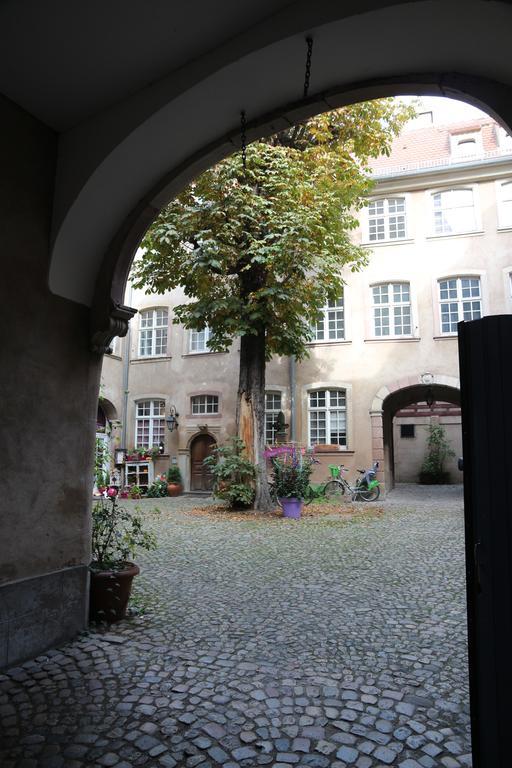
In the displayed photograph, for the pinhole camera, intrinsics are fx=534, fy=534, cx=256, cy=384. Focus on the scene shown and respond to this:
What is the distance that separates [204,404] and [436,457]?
11.4 metres

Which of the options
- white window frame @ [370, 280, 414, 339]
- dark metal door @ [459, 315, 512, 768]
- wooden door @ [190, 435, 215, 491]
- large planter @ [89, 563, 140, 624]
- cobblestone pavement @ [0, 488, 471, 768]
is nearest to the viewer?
dark metal door @ [459, 315, 512, 768]

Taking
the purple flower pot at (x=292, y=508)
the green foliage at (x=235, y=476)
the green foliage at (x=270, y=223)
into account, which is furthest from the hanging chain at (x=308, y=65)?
the green foliage at (x=235, y=476)

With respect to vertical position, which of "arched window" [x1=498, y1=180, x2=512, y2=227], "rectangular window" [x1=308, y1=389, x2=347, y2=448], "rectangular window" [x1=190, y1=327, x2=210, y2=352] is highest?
"arched window" [x1=498, y1=180, x2=512, y2=227]

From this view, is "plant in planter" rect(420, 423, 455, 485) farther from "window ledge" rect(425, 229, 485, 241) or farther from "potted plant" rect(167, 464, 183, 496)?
"potted plant" rect(167, 464, 183, 496)

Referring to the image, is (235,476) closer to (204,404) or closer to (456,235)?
(204,404)

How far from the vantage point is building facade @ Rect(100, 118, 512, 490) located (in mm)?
15188

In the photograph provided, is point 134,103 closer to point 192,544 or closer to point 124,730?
point 124,730

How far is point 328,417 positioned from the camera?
16.1 m

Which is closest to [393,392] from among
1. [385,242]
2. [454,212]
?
[385,242]

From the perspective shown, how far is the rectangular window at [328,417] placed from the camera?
52.4ft

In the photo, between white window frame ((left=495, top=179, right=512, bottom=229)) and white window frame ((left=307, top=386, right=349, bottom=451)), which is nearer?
white window frame ((left=495, top=179, right=512, bottom=229))

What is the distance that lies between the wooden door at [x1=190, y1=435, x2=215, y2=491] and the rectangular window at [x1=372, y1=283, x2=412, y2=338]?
6503 mm

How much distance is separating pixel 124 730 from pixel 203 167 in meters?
3.55

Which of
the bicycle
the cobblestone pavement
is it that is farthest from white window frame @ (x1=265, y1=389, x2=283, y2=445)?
the cobblestone pavement
